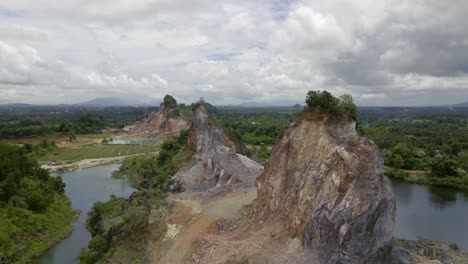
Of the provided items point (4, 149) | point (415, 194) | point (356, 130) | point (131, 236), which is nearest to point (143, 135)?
point (4, 149)

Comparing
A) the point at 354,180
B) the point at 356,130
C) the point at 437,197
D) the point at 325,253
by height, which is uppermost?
the point at 356,130

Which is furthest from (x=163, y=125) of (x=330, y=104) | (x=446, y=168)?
(x=330, y=104)

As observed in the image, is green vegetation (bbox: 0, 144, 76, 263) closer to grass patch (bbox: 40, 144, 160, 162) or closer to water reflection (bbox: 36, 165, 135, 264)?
water reflection (bbox: 36, 165, 135, 264)

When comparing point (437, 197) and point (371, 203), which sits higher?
point (371, 203)

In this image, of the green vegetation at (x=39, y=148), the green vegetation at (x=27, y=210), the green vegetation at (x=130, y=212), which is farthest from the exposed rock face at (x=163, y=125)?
the green vegetation at (x=27, y=210)

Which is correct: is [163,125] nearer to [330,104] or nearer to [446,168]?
[446,168]

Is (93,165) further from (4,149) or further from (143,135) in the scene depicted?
(143,135)

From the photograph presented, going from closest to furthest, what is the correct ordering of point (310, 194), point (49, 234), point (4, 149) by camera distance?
point (310, 194)
point (49, 234)
point (4, 149)

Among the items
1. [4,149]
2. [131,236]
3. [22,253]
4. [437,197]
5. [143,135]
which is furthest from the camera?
[143,135]
